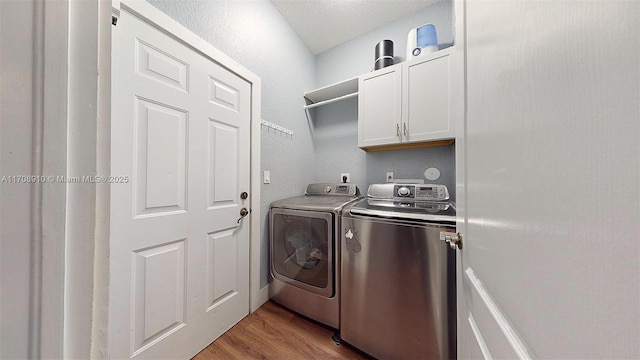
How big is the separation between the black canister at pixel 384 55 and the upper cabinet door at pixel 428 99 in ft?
0.77

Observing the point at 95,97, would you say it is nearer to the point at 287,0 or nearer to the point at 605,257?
the point at 605,257

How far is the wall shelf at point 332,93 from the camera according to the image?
1902 millimetres

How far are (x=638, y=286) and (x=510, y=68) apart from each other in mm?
369

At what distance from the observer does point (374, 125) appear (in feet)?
5.65

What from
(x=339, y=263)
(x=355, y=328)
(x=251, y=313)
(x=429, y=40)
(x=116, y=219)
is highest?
(x=429, y=40)

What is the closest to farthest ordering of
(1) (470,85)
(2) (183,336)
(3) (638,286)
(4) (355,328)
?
(3) (638,286)
(1) (470,85)
(2) (183,336)
(4) (355,328)

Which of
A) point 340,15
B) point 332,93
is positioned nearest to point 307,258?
point 332,93

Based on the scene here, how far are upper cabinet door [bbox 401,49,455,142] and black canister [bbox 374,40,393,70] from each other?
233 mm

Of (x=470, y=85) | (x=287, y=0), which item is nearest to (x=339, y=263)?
(x=470, y=85)

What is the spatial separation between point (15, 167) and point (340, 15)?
7.73 feet

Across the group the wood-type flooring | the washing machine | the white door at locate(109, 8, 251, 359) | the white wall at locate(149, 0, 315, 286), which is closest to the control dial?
the washing machine

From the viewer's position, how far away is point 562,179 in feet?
0.83

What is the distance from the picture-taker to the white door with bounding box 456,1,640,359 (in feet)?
0.62

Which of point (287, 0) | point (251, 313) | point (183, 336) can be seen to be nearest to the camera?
point (183, 336)
